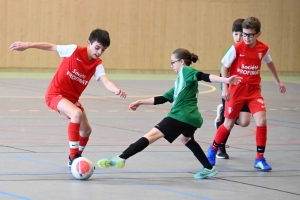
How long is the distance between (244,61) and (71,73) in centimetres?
180

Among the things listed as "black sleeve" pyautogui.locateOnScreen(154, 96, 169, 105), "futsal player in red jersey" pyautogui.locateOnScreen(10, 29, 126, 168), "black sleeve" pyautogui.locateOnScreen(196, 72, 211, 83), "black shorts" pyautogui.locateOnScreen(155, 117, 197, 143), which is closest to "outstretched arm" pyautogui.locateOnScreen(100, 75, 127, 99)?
"futsal player in red jersey" pyautogui.locateOnScreen(10, 29, 126, 168)

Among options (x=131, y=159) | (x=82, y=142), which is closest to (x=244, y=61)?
(x=131, y=159)

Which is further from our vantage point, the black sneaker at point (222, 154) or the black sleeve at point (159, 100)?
the black sneaker at point (222, 154)

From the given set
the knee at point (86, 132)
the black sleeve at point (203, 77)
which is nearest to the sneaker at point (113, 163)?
the knee at point (86, 132)

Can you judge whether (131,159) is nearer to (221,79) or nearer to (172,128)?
(172,128)


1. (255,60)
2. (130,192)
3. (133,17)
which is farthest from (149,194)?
(133,17)

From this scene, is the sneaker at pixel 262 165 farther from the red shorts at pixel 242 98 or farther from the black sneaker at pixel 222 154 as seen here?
the black sneaker at pixel 222 154

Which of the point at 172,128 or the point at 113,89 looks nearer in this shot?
the point at 172,128

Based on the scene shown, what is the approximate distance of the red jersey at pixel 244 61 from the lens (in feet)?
22.7

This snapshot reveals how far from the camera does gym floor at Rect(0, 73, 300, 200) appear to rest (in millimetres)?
5484

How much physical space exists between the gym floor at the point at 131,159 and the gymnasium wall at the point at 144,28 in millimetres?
7872

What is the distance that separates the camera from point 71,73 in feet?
21.5

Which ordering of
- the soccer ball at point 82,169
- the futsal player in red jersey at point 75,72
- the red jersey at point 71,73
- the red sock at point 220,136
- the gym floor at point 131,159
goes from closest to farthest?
the gym floor at point 131,159 → the soccer ball at point 82,169 → the futsal player in red jersey at point 75,72 → the red jersey at point 71,73 → the red sock at point 220,136

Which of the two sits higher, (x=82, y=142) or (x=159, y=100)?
(x=159, y=100)
